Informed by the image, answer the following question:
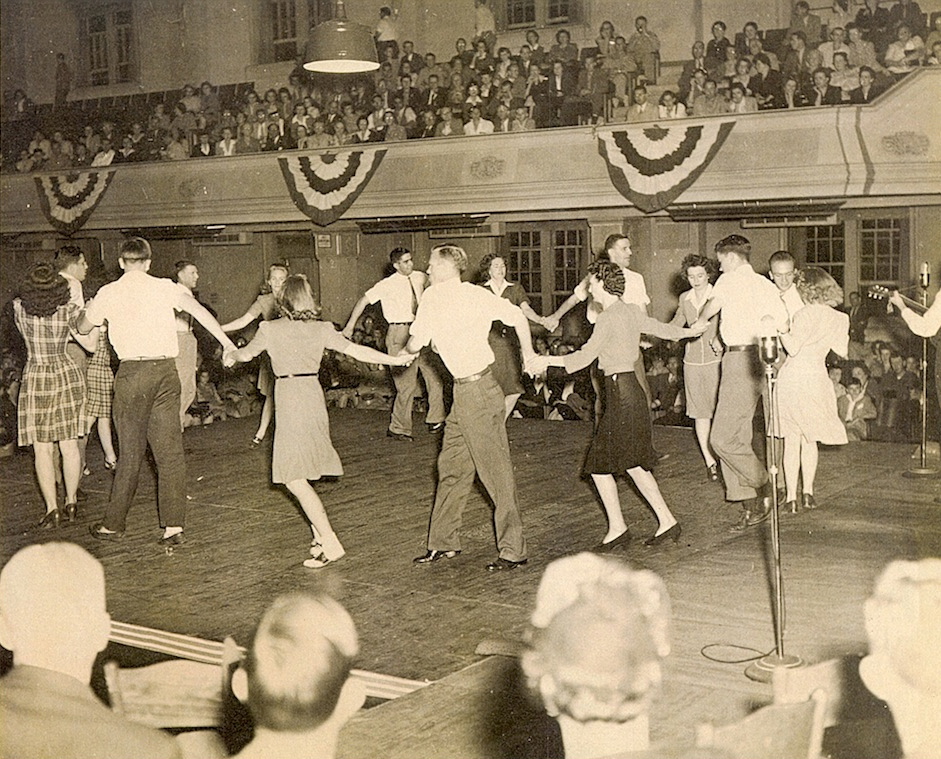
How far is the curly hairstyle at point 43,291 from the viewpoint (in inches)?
294

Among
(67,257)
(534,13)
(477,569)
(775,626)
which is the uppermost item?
(534,13)

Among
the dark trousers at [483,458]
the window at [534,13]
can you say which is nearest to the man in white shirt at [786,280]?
the dark trousers at [483,458]

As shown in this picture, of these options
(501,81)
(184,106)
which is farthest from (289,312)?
(184,106)

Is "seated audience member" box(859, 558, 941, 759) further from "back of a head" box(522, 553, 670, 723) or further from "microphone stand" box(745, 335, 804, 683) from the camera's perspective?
"microphone stand" box(745, 335, 804, 683)

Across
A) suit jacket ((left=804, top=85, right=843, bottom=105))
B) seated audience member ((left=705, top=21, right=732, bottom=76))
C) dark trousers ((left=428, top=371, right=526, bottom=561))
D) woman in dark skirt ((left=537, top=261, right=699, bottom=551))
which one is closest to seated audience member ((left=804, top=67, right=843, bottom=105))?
suit jacket ((left=804, top=85, right=843, bottom=105))

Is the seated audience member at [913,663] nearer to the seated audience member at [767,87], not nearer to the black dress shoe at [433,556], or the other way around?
the black dress shoe at [433,556]

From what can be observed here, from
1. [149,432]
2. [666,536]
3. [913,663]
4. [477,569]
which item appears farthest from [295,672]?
[149,432]

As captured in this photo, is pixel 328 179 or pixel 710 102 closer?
pixel 710 102

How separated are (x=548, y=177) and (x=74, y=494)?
7917mm

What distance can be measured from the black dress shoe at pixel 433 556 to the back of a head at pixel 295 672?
11.6 feet

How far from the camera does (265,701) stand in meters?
3.16

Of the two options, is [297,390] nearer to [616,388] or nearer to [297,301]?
[297,301]

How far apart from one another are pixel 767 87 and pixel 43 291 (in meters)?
8.77

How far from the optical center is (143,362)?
702 cm
